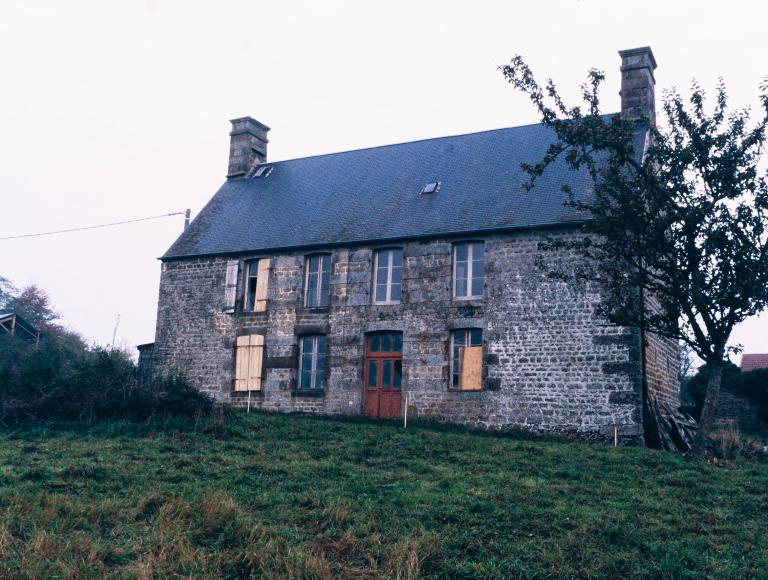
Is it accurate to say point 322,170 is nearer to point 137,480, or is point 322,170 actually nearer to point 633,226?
point 633,226

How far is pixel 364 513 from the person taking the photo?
803 centimetres

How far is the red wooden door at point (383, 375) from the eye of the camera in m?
18.1

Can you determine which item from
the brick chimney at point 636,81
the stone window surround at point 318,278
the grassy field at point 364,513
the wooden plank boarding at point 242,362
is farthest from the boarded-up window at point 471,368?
the brick chimney at point 636,81

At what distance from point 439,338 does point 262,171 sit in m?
10.3

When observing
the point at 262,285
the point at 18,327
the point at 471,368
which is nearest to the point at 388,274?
the point at 471,368

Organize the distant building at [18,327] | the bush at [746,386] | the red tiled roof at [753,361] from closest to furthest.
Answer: the bush at [746,386], the distant building at [18,327], the red tiled roof at [753,361]

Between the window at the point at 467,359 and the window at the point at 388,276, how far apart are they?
76.7 inches

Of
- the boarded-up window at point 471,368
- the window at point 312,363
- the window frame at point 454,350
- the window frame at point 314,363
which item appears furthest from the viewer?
the window at point 312,363

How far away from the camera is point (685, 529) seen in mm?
7855

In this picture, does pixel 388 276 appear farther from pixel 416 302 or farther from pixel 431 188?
pixel 431 188

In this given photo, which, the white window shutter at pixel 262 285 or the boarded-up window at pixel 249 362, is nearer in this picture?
the boarded-up window at pixel 249 362

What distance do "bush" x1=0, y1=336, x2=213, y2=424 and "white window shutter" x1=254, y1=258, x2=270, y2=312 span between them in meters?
4.91

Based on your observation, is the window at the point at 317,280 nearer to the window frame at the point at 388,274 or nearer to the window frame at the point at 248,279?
the window frame at the point at 388,274

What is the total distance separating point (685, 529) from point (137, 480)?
6.35 meters
